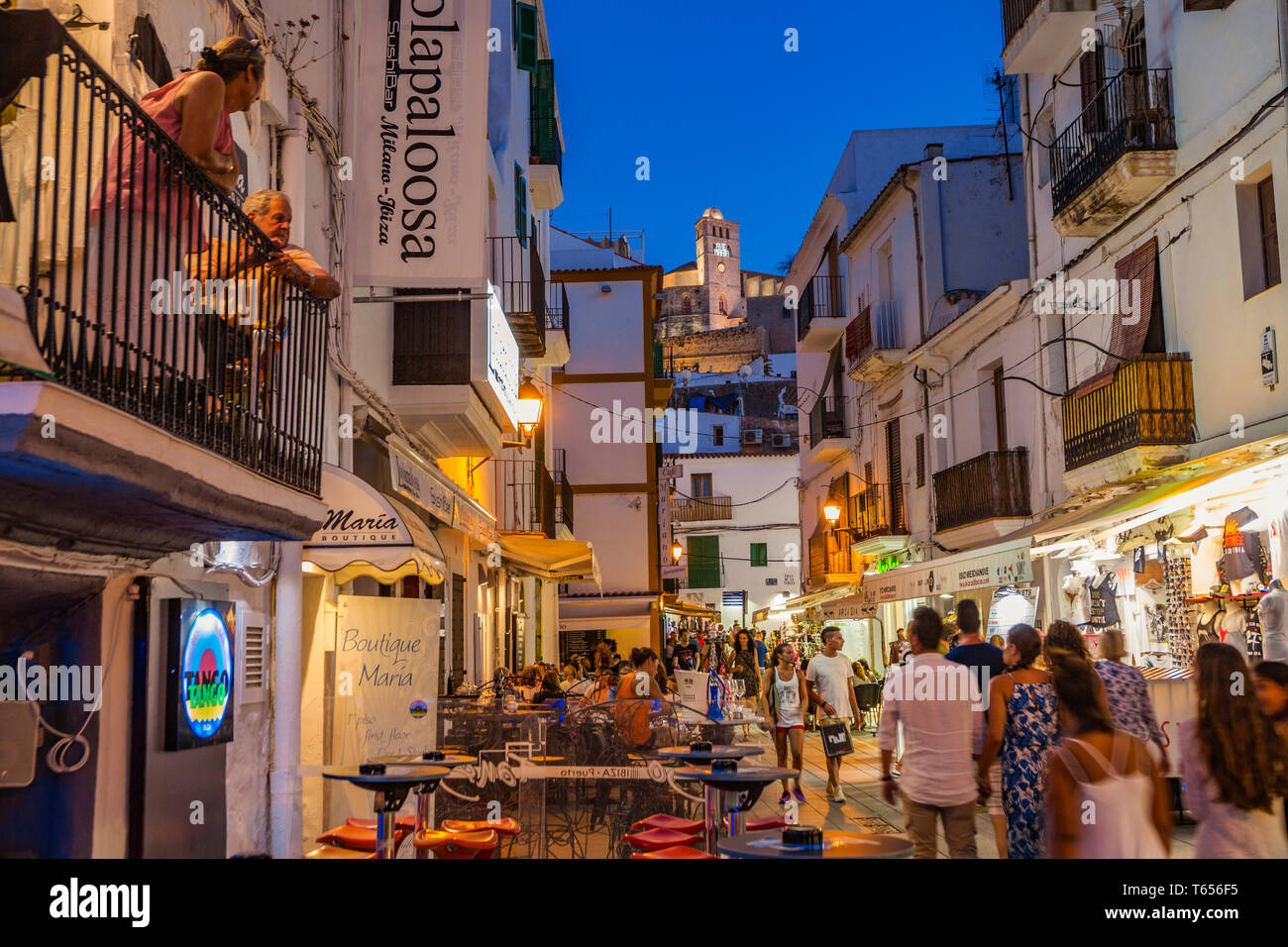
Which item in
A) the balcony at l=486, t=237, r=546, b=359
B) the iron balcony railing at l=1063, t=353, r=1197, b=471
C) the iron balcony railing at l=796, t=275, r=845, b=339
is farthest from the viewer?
the iron balcony railing at l=796, t=275, r=845, b=339

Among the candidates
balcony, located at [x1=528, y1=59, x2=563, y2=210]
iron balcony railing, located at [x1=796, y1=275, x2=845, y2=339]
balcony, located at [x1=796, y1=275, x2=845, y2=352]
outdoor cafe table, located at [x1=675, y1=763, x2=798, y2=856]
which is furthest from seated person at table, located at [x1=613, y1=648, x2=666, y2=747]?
iron balcony railing, located at [x1=796, y1=275, x2=845, y2=339]

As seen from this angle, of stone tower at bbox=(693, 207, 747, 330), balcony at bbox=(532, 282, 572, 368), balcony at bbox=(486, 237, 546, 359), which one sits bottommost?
balcony at bbox=(486, 237, 546, 359)

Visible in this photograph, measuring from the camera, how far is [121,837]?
598 cm

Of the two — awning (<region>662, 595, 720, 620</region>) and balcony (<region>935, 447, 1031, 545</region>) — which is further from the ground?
balcony (<region>935, 447, 1031, 545</region>)

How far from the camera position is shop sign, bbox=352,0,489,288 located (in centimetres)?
962

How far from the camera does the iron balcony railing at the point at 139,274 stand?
4277mm

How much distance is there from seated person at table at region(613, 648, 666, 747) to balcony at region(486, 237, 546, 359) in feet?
22.0

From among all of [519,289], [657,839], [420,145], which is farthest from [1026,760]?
[519,289]

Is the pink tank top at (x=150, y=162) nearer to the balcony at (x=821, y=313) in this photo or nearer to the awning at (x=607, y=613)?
the balcony at (x=821, y=313)

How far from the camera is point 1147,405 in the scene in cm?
1390

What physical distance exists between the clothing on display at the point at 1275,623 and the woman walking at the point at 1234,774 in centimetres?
543

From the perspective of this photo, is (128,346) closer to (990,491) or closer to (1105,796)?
(1105,796)

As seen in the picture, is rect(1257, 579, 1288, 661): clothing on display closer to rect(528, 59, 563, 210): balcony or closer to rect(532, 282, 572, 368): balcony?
rect(532, 282, 572, 368): balcony
